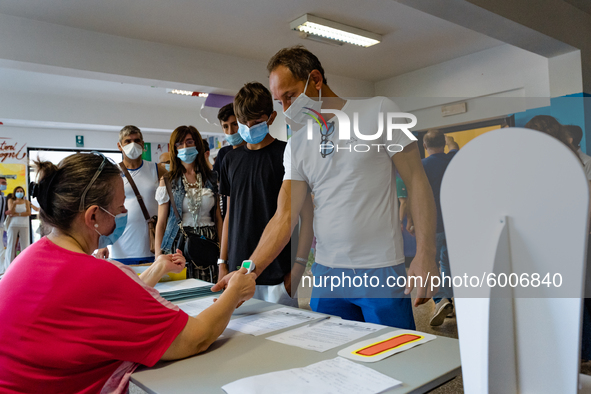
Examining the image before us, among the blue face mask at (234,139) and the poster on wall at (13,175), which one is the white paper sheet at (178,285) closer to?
the blue face mask at (234,139)

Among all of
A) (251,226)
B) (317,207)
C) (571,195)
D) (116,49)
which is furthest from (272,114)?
(116,49)

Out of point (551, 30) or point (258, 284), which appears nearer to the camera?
point (258, 284)

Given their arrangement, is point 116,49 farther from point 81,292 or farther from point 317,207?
point 81,292

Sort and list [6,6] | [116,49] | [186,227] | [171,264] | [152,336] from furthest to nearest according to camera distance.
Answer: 1. [116,49]
2. [6,6]
3. [186,227]
4. [171,264]
5. [152,336]

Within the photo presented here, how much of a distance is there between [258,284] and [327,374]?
1.10m

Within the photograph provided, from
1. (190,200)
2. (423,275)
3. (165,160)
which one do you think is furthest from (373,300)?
(165,160)

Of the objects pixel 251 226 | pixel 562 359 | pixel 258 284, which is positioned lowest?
pixel 258 284

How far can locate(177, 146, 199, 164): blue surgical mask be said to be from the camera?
254cm

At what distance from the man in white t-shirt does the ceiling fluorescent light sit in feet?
10.4

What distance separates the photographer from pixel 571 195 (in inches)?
19.0

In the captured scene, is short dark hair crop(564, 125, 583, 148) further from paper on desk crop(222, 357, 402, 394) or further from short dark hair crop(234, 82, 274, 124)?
paper on desk crop(222, 357, 402, 394)

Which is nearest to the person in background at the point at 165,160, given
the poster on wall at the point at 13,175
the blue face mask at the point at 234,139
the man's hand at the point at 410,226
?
the blue face mask at the point at 234,139

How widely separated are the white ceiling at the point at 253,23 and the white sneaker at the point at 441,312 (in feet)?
9.15

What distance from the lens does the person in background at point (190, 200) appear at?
2.42 m
